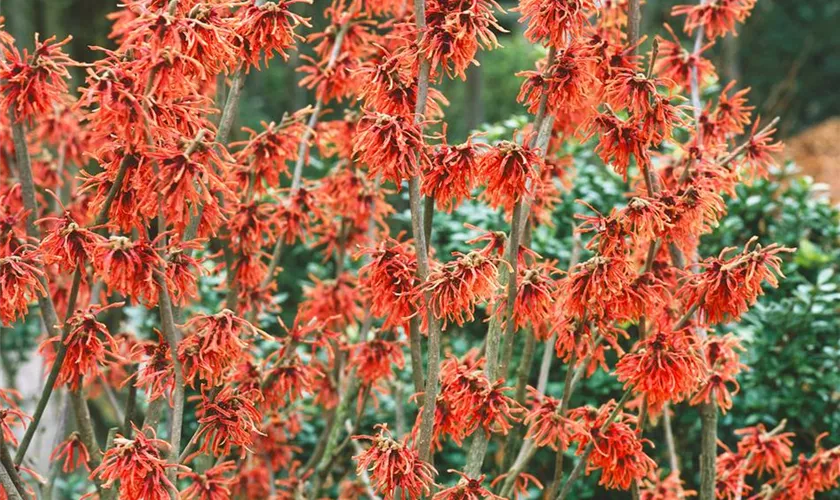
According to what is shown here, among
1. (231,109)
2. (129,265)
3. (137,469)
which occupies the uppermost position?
(231,109)

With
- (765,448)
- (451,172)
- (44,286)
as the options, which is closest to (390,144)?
(451,172)

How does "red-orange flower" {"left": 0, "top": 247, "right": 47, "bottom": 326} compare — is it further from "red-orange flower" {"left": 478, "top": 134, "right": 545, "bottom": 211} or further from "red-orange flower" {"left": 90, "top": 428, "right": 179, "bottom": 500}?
"red-orange flower" {"left": 478, "top": 134, "right": 545, "bottom": 211}

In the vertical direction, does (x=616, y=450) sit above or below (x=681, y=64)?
below

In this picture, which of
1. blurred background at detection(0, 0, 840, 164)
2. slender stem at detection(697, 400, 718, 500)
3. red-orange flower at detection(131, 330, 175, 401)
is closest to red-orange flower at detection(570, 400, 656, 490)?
slender stem at detection(697, 400, 718, 500)

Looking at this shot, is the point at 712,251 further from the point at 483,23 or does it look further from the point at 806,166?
the point at 806,166

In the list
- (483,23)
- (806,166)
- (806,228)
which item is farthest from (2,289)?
(806,166)

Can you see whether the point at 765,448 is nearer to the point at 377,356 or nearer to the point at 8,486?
the point at 377,356

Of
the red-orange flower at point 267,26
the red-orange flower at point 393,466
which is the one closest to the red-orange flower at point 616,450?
the red-orange flower at point 393,466

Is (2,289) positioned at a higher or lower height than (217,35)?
lower

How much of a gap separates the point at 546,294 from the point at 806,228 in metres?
2.61

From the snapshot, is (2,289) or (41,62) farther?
(41,62)

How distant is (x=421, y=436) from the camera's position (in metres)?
2.41

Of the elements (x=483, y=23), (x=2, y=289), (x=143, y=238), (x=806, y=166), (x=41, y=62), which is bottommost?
(x=2, y=289)

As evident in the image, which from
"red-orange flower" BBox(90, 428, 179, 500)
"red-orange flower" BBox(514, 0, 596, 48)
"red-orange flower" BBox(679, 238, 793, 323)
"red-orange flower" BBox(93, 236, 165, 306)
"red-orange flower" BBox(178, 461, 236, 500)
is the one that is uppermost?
"red-orange flower" BBox(514, 0, 596, 48)
